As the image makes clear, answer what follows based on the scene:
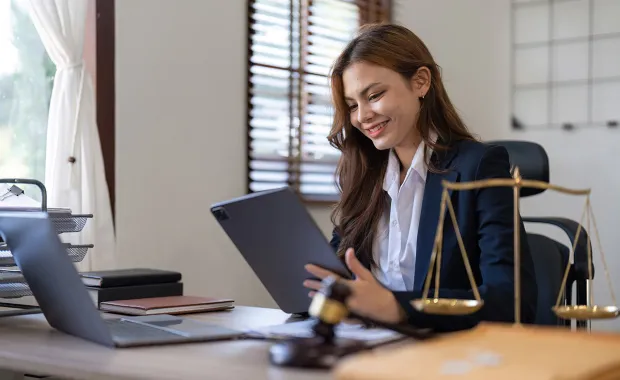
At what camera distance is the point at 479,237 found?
176 centimetres

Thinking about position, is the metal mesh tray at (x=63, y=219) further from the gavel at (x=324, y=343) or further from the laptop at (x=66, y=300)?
the gavel at (x=324, y=343)

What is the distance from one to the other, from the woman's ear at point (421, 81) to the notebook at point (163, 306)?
0.66 meters

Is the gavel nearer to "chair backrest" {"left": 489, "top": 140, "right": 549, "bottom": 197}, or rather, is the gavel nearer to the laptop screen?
the laptop screen

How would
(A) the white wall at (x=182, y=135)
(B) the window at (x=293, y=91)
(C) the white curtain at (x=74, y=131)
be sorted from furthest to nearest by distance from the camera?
(B) the window at (x=293, y=91), (A) the white wall at (x=182, y=135), (C) the white curtain at (x=74, y=131)

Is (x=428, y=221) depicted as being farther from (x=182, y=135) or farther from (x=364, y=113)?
(x=182, y=135)

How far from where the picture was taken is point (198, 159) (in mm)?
3240

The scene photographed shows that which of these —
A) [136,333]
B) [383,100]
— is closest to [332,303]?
[136,333]

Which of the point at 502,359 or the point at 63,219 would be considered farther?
the point at 63,219

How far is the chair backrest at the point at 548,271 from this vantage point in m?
2.17

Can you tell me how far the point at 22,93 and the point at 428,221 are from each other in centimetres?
166

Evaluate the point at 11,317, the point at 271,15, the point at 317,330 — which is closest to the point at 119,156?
the point at 271,15

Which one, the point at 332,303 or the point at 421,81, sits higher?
the point at 421,81

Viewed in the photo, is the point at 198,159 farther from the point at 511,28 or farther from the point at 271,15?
the point at 511,28

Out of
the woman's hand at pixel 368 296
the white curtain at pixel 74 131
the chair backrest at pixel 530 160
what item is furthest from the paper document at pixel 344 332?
the white curtain at pixel 74 131
